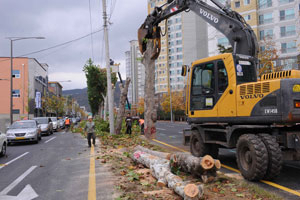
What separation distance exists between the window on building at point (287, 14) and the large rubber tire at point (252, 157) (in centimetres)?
4624

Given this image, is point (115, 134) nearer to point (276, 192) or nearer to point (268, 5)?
point (276, 192)

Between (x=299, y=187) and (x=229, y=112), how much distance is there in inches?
98.4

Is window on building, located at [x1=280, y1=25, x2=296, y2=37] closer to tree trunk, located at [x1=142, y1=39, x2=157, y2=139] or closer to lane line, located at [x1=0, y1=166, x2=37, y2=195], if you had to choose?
tree trunk, located at [x1=142, y1=39, x2=157, y2=139]

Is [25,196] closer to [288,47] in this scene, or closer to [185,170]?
[185,170]

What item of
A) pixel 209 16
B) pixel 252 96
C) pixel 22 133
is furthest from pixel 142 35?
pixel 22 133

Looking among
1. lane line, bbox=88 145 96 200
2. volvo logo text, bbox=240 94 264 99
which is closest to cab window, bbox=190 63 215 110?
volvo logo text, bbox=240 94 264 99

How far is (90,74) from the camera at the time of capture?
41.4 meters

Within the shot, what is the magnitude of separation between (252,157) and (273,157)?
44 cm

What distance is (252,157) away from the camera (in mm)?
6449

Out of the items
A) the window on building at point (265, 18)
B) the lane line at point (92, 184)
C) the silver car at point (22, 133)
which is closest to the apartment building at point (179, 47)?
the window on building at point (265, 18)

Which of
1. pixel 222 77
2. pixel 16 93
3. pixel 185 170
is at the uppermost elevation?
pixel 16 93

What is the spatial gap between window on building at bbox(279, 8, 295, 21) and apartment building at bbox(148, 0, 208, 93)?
3920 cm

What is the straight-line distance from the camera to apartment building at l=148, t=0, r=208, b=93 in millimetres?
87206

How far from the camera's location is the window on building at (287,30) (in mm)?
45812
